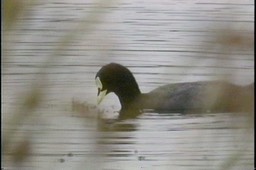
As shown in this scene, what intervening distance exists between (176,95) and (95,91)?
1.00m

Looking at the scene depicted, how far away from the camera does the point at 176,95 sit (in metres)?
3.56

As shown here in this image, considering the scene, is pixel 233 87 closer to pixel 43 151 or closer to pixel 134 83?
pixel 43 151

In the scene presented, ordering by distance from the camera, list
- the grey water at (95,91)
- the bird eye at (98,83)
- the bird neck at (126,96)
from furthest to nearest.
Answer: the bird neck at (126,96) → the bird eye at (98,83) → the grey water at (95,91)

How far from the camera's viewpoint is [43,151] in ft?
6.43

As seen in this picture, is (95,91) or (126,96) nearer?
(95,91)

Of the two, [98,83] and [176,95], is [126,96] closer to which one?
[98,83]

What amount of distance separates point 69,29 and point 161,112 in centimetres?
163

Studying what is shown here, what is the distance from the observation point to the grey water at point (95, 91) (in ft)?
4.29

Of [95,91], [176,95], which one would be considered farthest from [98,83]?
[176,95]

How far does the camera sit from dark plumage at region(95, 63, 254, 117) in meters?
→ 1.32

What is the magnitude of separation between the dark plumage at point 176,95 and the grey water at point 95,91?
26mm

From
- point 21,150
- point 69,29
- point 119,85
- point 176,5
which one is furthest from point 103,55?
point 119,85

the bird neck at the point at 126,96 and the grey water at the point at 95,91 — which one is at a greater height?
the grey water at the point at 95,91

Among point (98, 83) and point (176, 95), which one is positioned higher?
point (98, 83)
